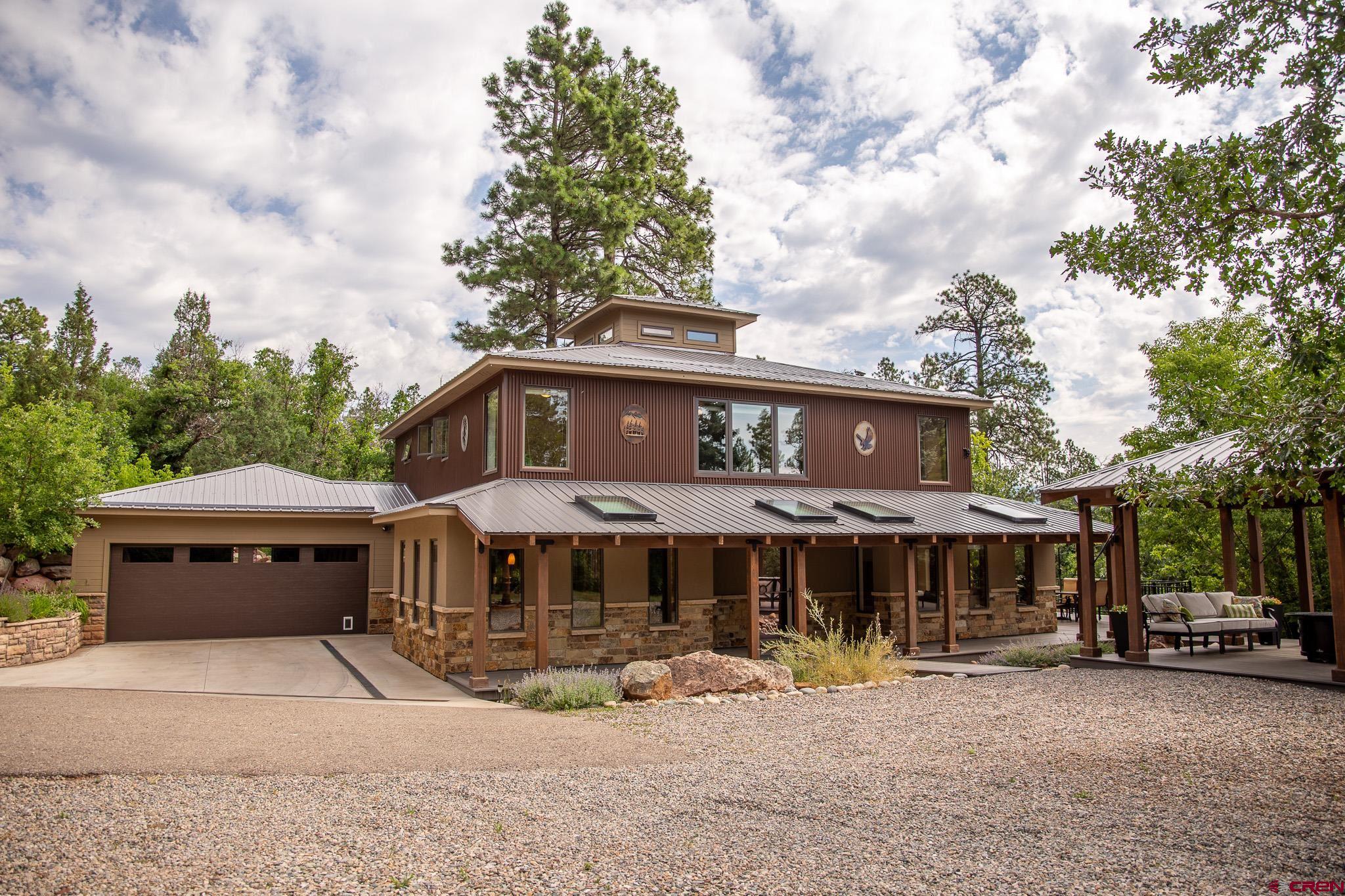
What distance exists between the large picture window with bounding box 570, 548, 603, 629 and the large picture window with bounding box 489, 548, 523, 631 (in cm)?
79

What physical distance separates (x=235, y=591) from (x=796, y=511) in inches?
448

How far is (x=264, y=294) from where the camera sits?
32844mm

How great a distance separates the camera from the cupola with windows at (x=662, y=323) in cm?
1800

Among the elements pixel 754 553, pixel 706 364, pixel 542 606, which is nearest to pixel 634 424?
pixel 706 364

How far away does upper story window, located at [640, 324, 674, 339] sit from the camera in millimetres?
18156

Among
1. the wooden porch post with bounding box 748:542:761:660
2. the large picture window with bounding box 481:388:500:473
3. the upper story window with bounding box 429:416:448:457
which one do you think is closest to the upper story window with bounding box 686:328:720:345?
the upper story window with bounding box 429:416:448:457

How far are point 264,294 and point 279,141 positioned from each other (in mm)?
17875

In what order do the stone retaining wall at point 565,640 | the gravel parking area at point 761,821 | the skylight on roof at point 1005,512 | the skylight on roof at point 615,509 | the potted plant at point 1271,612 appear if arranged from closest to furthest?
1. the gravel parking area at point 761,821
2. the skylight on roof at point 615,509
3. the stone retaining wall at point 565,640
4. the potted plant at point 1271,612
5. the skylight on roof at point 1005,512

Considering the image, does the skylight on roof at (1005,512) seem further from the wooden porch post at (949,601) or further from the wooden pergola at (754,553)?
the wooden porch post at (949,601)

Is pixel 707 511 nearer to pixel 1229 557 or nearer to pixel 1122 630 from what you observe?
pixel 1122 630

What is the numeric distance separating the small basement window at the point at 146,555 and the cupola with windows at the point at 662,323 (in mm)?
9449

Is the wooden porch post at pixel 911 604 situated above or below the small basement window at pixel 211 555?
below

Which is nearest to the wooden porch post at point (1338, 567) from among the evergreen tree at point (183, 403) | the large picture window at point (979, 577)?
the large picture window at point (979, 577)

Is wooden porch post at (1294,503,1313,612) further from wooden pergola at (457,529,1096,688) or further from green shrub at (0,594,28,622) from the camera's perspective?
green shrub at (0,594,28,622)
